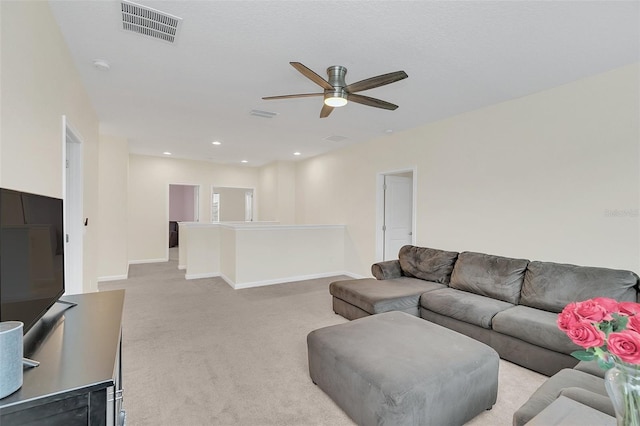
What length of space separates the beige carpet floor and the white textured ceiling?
2669mm

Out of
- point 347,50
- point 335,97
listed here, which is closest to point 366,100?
point 335,97

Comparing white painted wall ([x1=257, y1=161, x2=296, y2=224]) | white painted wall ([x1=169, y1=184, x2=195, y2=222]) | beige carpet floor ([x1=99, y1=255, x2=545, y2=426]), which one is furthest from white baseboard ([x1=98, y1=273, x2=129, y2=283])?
white painted wall ([x1=169, y1=184, x2=195, y2=222])

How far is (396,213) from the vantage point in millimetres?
5648

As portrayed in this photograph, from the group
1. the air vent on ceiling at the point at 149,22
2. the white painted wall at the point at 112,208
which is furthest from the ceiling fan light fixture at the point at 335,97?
the white painted wall at the point at 112,208

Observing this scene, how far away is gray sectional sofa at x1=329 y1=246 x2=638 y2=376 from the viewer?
2.45 m

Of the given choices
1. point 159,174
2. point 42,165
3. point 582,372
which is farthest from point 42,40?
point 159,174

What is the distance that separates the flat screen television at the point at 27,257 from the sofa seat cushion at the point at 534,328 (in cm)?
315

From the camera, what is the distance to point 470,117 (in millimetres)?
3969

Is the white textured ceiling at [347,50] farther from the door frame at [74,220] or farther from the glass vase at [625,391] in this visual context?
the glass vase at [625,391]

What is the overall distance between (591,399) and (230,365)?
237cm

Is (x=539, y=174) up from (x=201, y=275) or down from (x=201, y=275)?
up

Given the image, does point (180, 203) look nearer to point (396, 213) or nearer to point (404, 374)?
point (396, 213)

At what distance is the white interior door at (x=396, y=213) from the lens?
5527 millimetres

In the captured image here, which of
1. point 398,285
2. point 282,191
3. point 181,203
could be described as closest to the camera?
point 398,285
